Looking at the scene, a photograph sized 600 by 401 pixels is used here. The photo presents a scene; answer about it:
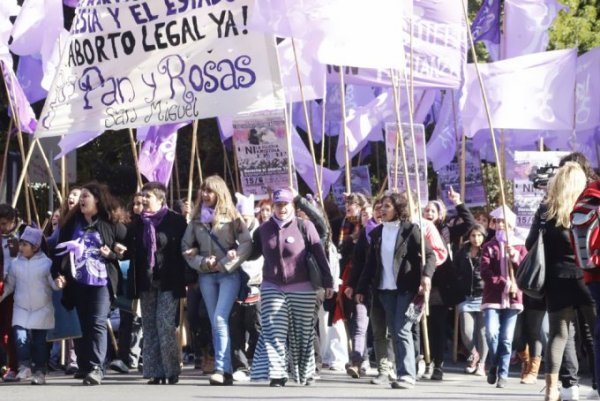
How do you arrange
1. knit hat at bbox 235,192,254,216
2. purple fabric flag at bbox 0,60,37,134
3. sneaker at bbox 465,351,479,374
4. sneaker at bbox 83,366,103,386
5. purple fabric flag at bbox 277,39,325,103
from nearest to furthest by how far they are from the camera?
sneaker at bbox 83,366,103,386 < knit hat at bbox 235,192,254,216 < sneaker at bbox 465,351,479,374 < purple fabric flag at bbox 0,60,37,134 < purple fabric flag at bbox 277,39,325,103

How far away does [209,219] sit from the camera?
14023 mm

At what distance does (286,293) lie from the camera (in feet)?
45.6

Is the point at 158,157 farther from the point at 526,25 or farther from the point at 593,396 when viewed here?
the point at 593,396

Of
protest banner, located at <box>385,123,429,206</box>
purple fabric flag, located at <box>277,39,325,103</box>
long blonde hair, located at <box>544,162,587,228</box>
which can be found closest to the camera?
long blonde hair, located at <box>544,162,587,228</box>

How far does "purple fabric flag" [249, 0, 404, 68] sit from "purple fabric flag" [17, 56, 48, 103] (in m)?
6.06

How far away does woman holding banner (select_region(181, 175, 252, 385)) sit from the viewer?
547 inches

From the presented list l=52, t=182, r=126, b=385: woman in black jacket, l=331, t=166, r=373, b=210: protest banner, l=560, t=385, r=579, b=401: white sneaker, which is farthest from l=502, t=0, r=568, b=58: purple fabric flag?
l=560, t=385, r=579, b=401: white sneaker

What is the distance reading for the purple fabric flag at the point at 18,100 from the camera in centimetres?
1711

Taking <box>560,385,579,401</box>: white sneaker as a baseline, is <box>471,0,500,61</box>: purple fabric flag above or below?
above

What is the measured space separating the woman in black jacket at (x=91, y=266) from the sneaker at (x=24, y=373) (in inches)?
22.3

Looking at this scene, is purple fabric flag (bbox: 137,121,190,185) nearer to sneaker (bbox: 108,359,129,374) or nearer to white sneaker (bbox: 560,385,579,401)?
sneaker (bbox: 108,359,129,374)

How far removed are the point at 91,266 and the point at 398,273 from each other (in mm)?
2680

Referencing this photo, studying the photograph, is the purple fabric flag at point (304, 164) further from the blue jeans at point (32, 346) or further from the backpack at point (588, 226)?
the backpack at point (588, 226)

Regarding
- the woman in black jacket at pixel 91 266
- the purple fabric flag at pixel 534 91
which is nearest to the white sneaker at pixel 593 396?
the woman in black jacket at pixel 91 266
